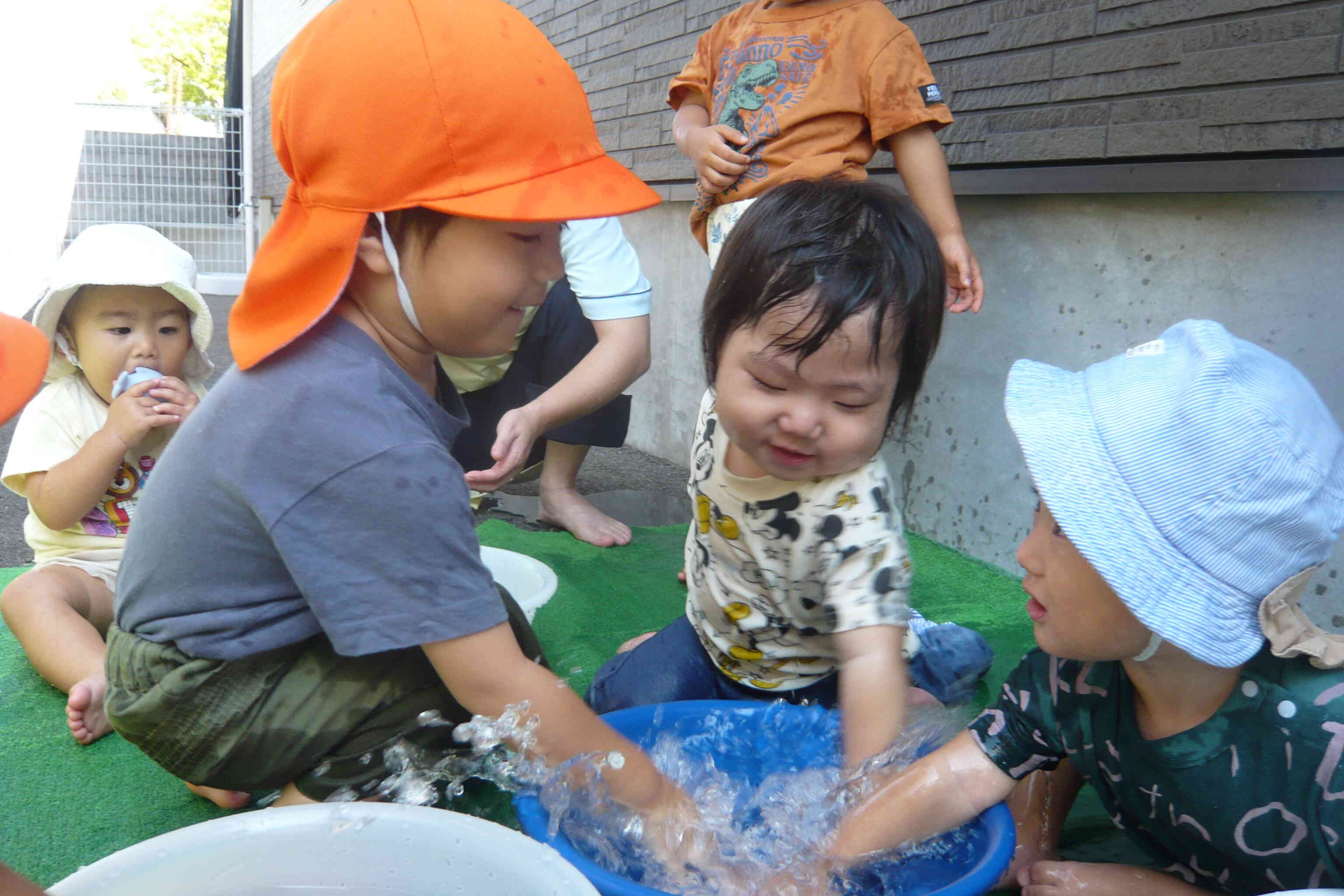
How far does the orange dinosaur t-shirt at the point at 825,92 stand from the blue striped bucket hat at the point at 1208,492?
5.07ft

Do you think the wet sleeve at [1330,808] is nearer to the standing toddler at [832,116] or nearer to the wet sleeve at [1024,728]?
the wet sleeve at [1024,728]

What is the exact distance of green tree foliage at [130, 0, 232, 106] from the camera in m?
26.8

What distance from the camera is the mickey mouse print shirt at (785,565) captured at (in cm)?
161

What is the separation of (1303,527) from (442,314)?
39.3 inches

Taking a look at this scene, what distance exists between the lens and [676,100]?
124 inches

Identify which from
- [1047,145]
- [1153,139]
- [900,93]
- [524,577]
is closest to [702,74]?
[900,93]

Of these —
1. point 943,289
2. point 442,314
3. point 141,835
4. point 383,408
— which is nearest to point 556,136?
point 442,314

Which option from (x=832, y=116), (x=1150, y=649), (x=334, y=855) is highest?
(x=832, y=116)

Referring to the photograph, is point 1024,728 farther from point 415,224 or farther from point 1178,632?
point 415,224

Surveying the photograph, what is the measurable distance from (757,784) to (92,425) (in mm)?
1668

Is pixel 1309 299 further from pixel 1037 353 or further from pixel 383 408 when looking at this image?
pixel 383 408

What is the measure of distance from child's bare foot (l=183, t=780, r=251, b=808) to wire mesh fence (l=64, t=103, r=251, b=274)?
1087 cm

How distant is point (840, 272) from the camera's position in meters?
1.54

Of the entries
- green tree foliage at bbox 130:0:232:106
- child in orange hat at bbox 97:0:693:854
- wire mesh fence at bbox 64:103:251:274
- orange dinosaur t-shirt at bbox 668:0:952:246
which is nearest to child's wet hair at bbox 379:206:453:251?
child in orange hat at bbox 97:0:693:854
